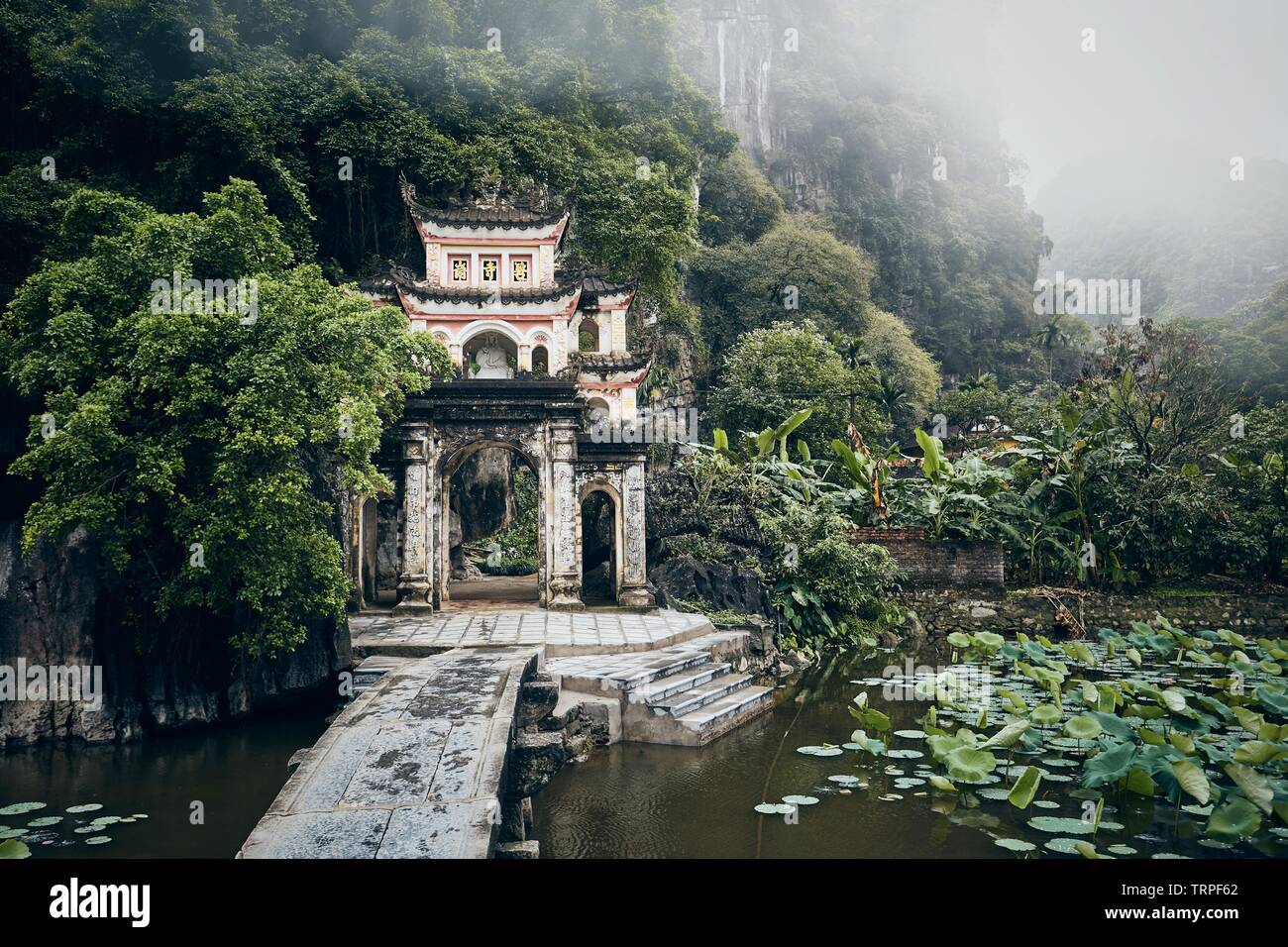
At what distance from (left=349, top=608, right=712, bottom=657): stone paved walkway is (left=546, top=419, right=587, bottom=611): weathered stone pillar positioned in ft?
1.75

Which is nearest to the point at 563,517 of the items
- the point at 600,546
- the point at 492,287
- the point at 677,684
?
the point at 600,546

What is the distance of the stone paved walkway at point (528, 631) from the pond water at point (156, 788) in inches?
57.1

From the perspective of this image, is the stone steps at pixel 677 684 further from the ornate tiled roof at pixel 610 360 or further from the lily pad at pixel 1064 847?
the ornate tiled roof at pixel 610 360

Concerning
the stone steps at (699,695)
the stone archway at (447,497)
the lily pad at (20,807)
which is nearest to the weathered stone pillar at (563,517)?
the stone archway at (447,497)

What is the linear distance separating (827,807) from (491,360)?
55.3 feet

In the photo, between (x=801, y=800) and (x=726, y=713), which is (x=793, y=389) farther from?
(x=801, y=800)

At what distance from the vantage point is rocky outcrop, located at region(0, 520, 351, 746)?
8859 millimetres

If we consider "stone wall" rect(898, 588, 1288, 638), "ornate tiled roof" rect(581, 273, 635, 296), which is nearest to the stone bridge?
"stone wall" rect(898, 588, 1288, 638)

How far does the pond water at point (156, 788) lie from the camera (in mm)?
6176

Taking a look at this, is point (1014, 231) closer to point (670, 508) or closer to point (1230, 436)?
point (1230, 436)

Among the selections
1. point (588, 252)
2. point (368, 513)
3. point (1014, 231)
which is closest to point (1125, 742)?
point (368, 513)

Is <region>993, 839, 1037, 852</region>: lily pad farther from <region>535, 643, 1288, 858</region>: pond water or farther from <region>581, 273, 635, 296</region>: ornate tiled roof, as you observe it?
<region>581, 273, 635, 296</region>: ornate tiled roof

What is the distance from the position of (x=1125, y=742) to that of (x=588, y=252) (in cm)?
2230

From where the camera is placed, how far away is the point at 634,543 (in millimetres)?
14977
